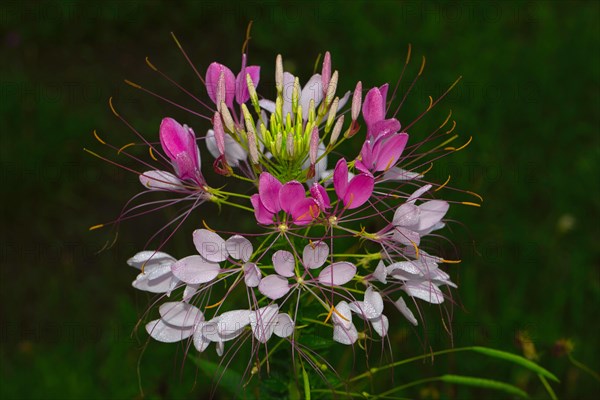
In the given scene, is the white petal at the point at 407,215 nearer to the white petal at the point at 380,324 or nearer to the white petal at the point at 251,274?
the white petal at the point at 380,324

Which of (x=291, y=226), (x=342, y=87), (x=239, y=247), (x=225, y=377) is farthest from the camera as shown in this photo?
(x=342, y=87)

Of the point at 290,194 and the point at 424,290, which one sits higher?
the point at 290,194

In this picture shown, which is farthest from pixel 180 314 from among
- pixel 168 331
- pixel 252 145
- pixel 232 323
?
pixel 252 145

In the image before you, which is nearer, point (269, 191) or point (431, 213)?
point (269, 191)

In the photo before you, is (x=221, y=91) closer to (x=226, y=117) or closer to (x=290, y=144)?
(x=226, y=117)

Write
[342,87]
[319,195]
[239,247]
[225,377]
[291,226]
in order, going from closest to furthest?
[319,195] → [239,247] → [291,226] → [225,377] → [342,87]

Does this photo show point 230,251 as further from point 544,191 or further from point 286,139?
point 544,191

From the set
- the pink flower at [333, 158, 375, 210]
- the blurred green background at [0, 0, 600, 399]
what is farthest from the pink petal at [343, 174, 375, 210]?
the blurred green background at [0, 0, 600, 399]
